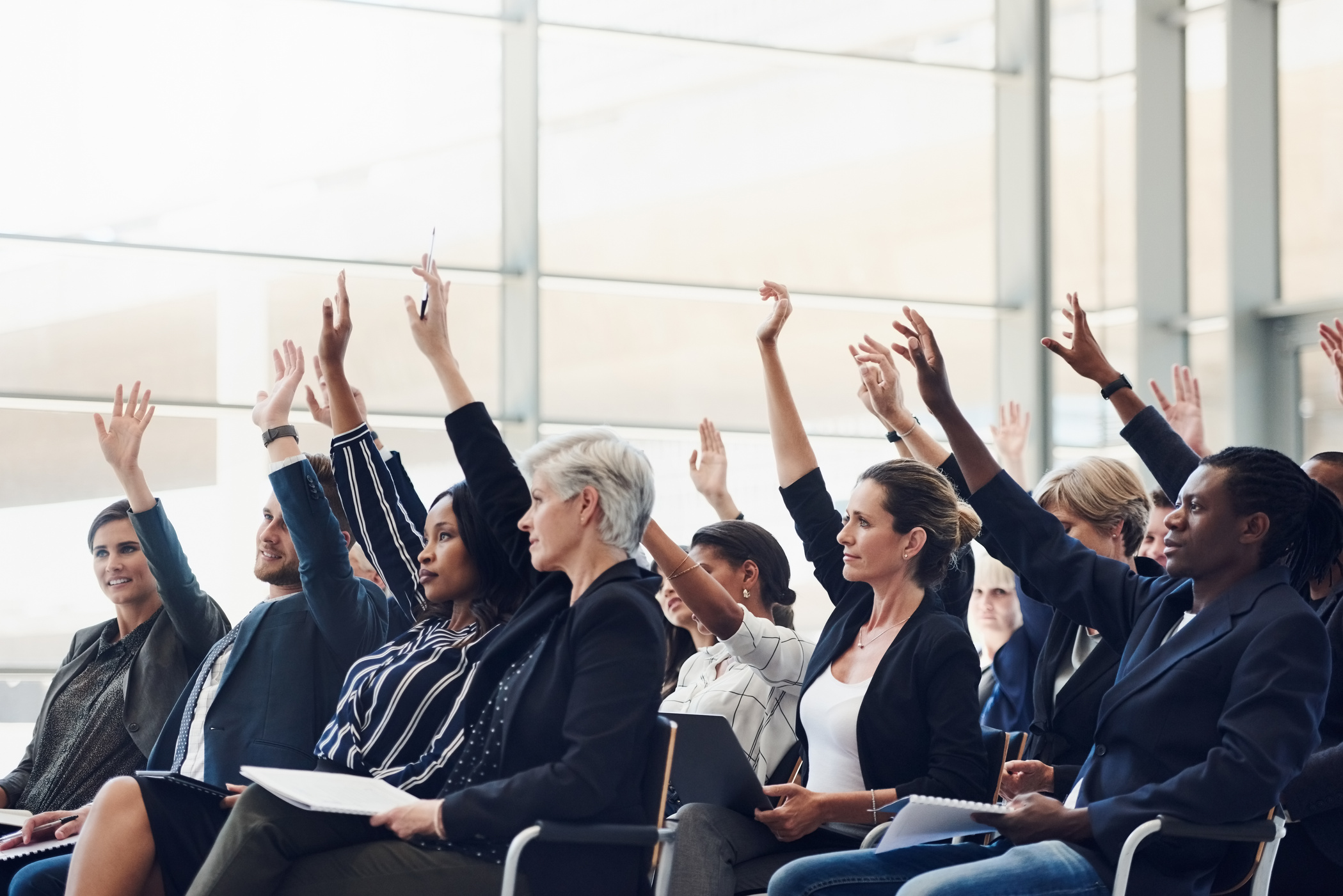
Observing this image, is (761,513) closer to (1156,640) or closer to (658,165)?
(658,165)

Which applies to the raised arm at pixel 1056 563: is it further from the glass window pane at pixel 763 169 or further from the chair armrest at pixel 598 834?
the glass window pane at pixel 763 169

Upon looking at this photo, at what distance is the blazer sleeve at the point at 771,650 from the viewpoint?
10.1 feet

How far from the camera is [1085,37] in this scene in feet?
25.1

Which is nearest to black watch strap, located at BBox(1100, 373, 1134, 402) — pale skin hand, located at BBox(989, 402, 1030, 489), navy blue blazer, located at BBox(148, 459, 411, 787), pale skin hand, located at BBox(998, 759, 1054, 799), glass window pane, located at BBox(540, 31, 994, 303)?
pale skin hand, located at BBox(998, 759, 1054, 799)

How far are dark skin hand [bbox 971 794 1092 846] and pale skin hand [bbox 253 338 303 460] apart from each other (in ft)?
5.35

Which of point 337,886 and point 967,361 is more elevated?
point 967,361

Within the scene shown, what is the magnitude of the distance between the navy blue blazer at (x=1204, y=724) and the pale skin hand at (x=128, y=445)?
2.27 metres

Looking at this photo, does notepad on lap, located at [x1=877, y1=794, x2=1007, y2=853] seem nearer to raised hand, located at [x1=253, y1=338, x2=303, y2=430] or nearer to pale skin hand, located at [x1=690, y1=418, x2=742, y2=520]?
raised hand, located at [x1=253, y1=338, x2=303, y2=430]

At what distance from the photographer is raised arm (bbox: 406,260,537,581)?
2.80m

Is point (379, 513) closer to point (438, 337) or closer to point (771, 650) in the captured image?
point (438, 337)

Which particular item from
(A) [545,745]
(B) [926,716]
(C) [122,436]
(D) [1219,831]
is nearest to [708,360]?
(C) [122,436]

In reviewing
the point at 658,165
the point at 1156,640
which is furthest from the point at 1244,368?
the point at 1156,640

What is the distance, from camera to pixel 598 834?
234cm

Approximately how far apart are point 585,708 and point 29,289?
4.52 metres
